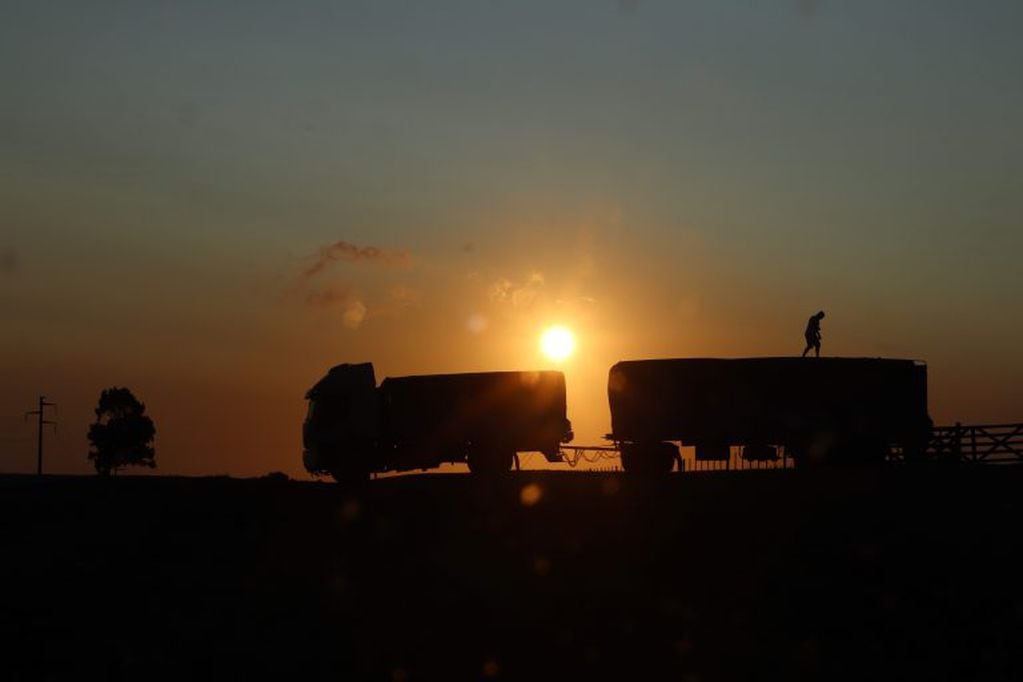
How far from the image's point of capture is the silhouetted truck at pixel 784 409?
45.6m

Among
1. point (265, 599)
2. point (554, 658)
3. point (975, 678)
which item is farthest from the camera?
point (265, 599)

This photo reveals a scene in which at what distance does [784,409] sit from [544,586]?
22.3 m

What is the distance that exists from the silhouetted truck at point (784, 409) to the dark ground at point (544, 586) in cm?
1017

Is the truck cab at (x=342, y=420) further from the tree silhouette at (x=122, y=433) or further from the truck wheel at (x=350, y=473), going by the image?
the tree silhouette at (x=122, y=433)

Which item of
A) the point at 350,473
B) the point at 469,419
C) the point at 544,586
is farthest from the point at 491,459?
the point at 544,586

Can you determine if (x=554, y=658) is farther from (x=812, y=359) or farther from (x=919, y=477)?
(x=812, y=359)

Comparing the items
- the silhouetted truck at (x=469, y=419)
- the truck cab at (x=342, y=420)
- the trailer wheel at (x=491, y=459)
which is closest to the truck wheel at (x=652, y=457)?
the silhouetted truck at (x=469, y=419)

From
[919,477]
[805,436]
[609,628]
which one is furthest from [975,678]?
[805,436]

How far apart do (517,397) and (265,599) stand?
20920 mm

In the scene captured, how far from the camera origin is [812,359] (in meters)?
46.2

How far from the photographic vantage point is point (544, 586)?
84.4 feet

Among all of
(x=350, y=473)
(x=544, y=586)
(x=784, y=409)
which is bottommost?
(x=544, y=586)

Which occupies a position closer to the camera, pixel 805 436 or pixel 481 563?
pixel 481 563

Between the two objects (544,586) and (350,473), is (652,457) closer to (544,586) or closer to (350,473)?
(350,473)
